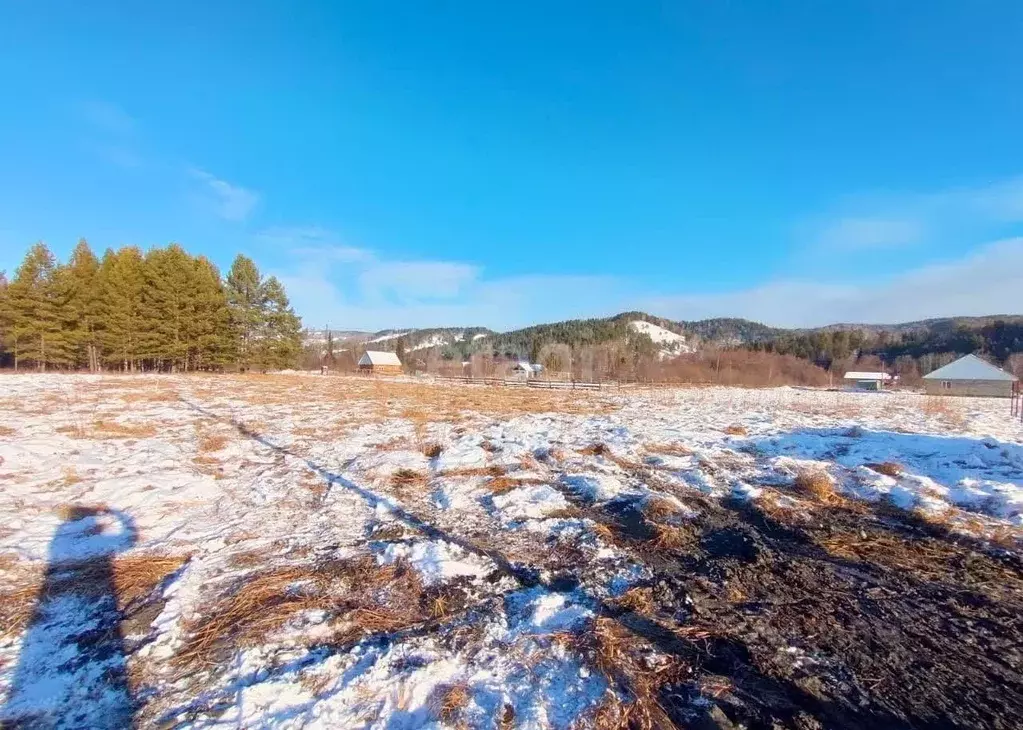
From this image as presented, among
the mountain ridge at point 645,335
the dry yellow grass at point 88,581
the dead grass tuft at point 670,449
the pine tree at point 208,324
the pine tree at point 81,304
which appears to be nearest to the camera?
the dry yellow grass at point 88,581

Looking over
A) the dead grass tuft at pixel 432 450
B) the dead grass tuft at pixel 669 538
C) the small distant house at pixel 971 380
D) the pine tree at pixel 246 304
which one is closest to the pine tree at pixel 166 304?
the pine tree at pixel 246 304

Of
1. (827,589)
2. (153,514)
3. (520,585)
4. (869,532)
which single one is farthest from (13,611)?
(869,532)

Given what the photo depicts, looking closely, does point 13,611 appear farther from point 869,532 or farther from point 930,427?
point 930,427

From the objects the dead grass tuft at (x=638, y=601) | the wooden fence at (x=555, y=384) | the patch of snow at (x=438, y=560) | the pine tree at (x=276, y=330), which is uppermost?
the pine tree at (x=276, y=330)

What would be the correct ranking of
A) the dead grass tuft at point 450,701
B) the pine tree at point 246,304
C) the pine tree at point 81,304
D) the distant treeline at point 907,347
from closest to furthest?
the dead grass tuft at point 450,701 → the pine tree at point 81,304 → the pine tree at point 246,304 → the distant treeline at point 907,347

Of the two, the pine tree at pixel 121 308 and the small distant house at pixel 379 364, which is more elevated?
the pine tree at pixel 121 308

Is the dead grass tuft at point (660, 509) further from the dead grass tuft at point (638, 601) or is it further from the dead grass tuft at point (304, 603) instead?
the dead grass tuft at point (304, 603)

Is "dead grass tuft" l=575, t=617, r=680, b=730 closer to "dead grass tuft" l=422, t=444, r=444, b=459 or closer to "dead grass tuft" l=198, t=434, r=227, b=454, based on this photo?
"dead grass tuft" l=422, t=444, r=444, b=459
